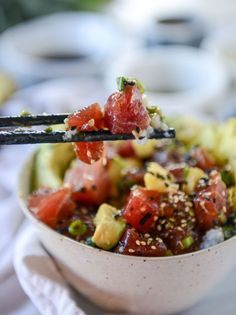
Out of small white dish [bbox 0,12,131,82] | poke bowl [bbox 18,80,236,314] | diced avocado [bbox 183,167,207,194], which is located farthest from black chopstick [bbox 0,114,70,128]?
small white dish [bbox 0,12,131,82]

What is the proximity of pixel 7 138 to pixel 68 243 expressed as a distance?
203 millimetres

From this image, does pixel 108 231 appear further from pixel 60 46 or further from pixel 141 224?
pixel 60 46

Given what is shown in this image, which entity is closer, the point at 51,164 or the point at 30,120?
the point at 30,120

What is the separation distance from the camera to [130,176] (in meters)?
1.04

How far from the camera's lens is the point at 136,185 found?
100cm

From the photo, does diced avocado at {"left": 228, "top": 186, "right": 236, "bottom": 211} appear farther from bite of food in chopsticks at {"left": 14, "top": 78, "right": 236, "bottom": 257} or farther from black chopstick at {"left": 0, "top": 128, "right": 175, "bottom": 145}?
black chopstick at {"left": 0, "top": 128, "right": 175, "bottom": 145}

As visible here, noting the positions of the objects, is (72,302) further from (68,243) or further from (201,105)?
(201,105)

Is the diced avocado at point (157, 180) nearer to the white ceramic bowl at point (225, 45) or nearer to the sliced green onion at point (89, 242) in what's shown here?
the sliced green onion at point (89, 242)

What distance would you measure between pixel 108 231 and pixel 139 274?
85 millimetres

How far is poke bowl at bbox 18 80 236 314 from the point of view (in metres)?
0.87

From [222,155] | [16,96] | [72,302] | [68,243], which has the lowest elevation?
[72,302]

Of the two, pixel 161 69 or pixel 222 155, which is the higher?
pixel 161 69

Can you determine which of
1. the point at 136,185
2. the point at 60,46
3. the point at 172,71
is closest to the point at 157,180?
the point at 136,185

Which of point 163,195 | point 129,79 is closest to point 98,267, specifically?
point 163,195
